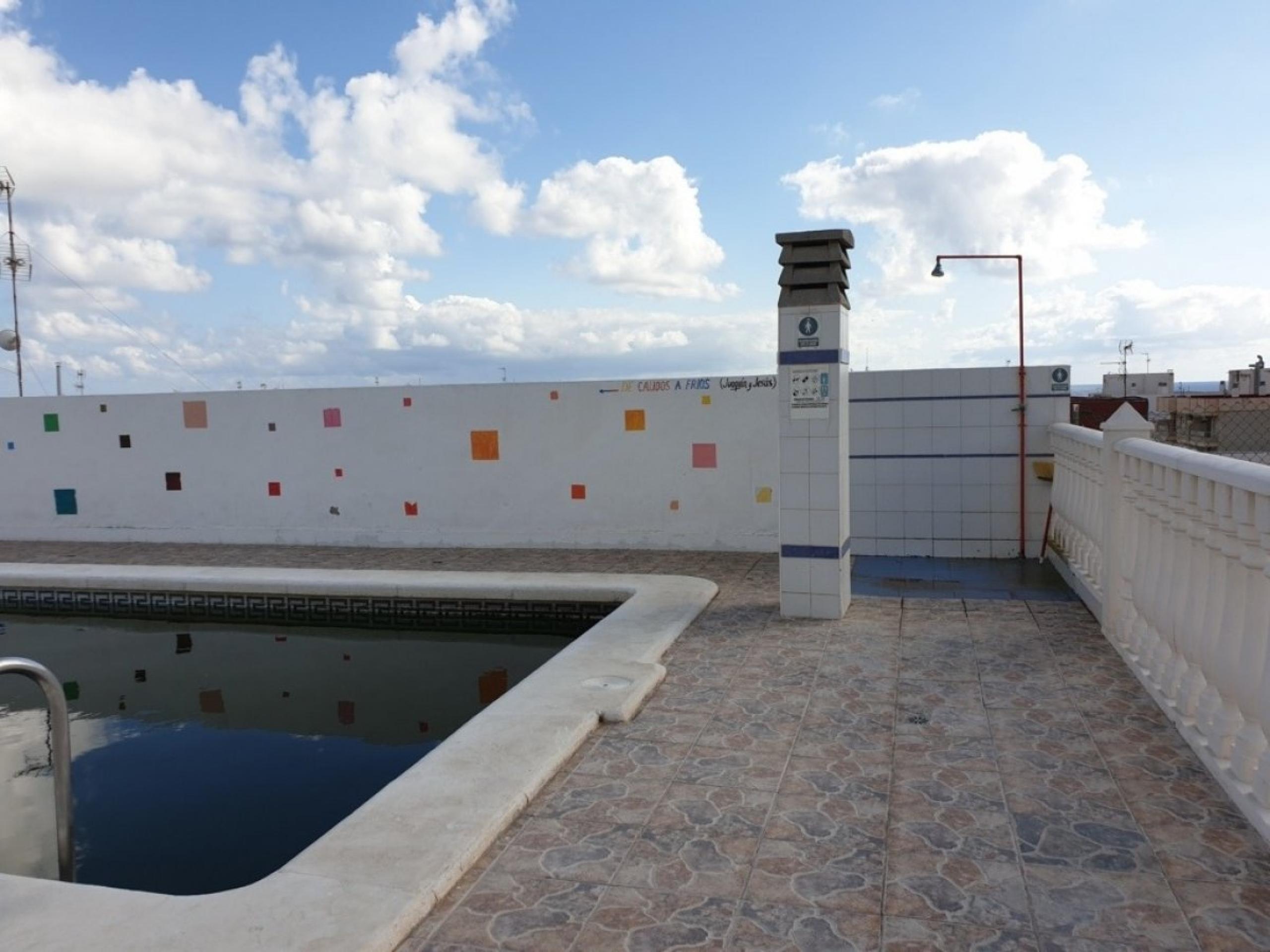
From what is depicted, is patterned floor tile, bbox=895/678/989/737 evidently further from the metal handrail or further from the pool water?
the metal handrail

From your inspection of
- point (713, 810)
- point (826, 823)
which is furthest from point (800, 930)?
point (713, 810)

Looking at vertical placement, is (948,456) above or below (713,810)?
above

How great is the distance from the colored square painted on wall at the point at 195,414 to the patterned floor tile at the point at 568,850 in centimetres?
858

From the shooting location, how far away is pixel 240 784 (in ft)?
15.6

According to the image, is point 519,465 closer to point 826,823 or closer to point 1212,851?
point 826,823

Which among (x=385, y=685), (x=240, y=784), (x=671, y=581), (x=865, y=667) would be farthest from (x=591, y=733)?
(x=671, y=581)

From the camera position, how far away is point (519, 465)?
30.8ft

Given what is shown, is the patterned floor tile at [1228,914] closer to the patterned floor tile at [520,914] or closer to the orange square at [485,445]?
the patterned floor tile at [520,914]

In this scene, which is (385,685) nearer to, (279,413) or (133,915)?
(133,915)

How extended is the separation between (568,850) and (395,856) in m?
0.56

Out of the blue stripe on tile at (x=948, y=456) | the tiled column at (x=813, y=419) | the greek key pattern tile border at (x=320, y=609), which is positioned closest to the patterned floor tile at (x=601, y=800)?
the tiled column at (x=813, y=419)

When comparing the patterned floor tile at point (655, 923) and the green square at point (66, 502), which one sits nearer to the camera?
the patterned floor tile at point (655, 923)

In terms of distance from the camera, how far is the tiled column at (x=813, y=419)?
5.98 metres

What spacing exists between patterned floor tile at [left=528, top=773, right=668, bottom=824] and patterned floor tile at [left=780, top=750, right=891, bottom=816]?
53 centimetres
